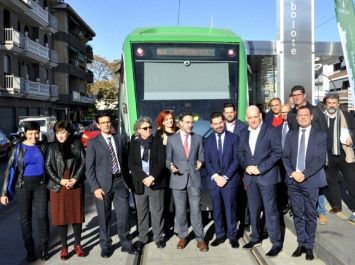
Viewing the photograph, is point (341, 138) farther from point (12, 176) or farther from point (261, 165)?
point (12, 176)

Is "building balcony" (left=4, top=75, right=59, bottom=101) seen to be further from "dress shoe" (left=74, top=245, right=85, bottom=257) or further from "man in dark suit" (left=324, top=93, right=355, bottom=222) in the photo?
"man in dark suit" (left=324, top=93, right=355, bottom=222)

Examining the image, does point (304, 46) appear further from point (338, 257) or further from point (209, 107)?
point (338, 257)

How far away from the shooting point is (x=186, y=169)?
5.47 m

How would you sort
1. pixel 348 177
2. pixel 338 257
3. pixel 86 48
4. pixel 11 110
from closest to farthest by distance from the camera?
1. pixel 338 257
2. pixel 348 177
3. pixel 11 110
4. pixel 86 48

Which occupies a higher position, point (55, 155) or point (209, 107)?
point (209, 107)

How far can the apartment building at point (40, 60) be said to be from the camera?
29.0 metres

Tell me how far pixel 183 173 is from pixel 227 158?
2.12 ft

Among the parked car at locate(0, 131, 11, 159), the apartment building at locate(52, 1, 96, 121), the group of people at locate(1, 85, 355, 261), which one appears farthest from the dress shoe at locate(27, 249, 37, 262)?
the apartment building at locate(52, 1, 96, 121)

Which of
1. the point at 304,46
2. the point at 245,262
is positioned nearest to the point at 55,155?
the point at 245,262

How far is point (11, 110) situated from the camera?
3062cm

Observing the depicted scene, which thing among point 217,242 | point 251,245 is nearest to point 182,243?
point 217,242

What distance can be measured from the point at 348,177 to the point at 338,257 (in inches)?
73.1

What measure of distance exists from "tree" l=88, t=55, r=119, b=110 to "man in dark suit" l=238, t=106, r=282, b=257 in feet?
193

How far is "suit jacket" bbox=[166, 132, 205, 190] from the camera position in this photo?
5465 millimetres
